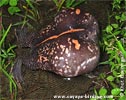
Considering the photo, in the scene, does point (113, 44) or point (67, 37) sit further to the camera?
point (113, 44)

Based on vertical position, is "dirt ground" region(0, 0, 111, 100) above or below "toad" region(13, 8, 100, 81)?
below

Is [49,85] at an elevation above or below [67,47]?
below

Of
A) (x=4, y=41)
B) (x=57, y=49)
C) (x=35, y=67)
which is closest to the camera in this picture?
(x=57, y=49)

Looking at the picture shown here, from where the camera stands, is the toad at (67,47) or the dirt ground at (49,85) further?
the dirt ground at (49,85)

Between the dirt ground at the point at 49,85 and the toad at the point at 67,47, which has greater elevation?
the toad at the point at 67,47

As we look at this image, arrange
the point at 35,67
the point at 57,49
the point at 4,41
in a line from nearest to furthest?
the point at 57,49
the point at 35,67
the point at 4,41

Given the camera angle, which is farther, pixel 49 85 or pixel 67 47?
pixel 49 85

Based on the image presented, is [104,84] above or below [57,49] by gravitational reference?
below

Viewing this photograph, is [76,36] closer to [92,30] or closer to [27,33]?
[92,30]

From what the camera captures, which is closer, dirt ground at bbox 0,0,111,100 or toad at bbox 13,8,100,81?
toad at bbox 13,8,100,81

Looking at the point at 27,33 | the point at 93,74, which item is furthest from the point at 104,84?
the point at 27,33

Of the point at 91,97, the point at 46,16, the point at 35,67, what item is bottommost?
the point at 91,97
